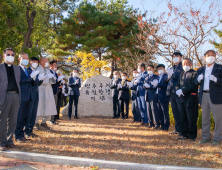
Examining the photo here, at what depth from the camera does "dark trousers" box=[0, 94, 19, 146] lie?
14.1ft

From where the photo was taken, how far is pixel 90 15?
18.8m

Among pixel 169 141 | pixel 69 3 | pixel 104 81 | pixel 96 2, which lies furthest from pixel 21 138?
pixel 96 2

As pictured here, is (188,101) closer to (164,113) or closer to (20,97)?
(164,113)

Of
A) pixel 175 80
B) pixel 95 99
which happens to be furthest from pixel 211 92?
pixel 95 99

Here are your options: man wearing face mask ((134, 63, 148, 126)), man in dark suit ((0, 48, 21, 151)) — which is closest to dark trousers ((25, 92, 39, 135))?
man in dark suit ((0, 48, 21, 151))

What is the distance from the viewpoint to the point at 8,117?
4.48 metres

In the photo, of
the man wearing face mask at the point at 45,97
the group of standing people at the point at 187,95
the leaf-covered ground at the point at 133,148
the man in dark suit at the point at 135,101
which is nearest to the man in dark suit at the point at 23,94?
the leaf-covered ground at the point at 133,148

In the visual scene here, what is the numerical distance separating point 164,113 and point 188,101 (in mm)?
1459

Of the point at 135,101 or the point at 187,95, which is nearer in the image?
the point at 187,95

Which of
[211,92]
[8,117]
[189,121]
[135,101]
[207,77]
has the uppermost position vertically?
[207,77]

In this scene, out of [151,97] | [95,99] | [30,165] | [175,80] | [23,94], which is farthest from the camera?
[95,99]

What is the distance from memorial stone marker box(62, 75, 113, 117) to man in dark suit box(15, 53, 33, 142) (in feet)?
18.7

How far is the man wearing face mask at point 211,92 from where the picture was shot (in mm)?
4695

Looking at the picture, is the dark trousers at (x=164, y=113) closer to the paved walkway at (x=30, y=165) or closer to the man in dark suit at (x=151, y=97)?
the man in dark suit at (x=151, y=97)
